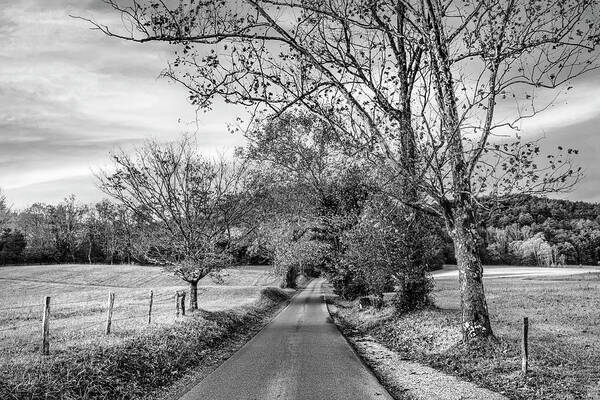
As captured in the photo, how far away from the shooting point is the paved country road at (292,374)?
28.5 feet

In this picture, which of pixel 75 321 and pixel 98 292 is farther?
pixel 98 292

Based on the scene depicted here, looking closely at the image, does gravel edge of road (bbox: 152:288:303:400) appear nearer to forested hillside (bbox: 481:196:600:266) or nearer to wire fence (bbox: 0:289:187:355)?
wire fence (bbox: 0:289:187:355)

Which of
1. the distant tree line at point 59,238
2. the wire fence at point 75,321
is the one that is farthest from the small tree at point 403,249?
the distant tree line at point 59,238

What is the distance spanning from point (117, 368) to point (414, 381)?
6.42 metres

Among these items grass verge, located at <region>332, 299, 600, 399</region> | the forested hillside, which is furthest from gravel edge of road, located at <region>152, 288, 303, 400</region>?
the forested hillside

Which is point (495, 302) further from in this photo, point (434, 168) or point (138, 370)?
point (138, 370)

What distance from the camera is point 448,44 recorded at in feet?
39.7

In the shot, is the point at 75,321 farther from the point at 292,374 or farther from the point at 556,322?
the point at 556,322

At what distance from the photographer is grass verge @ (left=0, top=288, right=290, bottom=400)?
7.76 m

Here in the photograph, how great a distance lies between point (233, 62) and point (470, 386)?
8.76 meters

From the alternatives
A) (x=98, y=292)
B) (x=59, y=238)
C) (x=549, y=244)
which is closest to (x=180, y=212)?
(x=98, y=292)

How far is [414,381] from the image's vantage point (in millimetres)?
10008

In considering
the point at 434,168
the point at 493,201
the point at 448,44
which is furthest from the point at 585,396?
the point at 448,44

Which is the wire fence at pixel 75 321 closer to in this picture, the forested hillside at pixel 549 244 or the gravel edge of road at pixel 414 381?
the gravel edge of road at pixel 414 381
